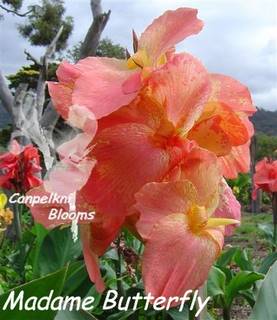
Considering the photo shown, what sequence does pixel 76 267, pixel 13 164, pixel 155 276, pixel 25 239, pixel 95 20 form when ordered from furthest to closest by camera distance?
1. pixel 95 20
2. pixel 25 239
3. pixel 13 164
4. pixel 76 267
5. pixel 155 276

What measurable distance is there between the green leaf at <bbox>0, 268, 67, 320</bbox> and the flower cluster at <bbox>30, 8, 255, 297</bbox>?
0.44 feet

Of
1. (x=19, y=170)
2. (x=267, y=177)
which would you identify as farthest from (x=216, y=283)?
(x=19, y=170)

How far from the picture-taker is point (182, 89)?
407 millimetres

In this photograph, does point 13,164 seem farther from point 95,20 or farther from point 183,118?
point 95,20

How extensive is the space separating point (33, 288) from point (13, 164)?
1183 mm

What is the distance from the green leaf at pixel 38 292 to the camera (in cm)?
54

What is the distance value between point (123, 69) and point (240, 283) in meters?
0.92

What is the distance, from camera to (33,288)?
0.54m

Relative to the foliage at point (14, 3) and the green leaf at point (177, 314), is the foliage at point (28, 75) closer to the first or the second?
the foliage at point (14, 3)

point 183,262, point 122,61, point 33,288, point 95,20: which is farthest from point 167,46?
point 95,20

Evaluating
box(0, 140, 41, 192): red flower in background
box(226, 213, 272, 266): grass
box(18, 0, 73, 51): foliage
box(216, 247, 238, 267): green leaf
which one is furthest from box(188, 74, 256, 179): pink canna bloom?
box(18, 0, 73, 51): foliage

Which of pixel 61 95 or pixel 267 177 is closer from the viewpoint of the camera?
pixel 61 95

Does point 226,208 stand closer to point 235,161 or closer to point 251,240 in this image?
point 235,161

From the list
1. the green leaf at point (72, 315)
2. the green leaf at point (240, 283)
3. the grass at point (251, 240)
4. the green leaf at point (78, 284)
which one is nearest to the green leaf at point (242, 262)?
the green leaf at point (240, 283)
